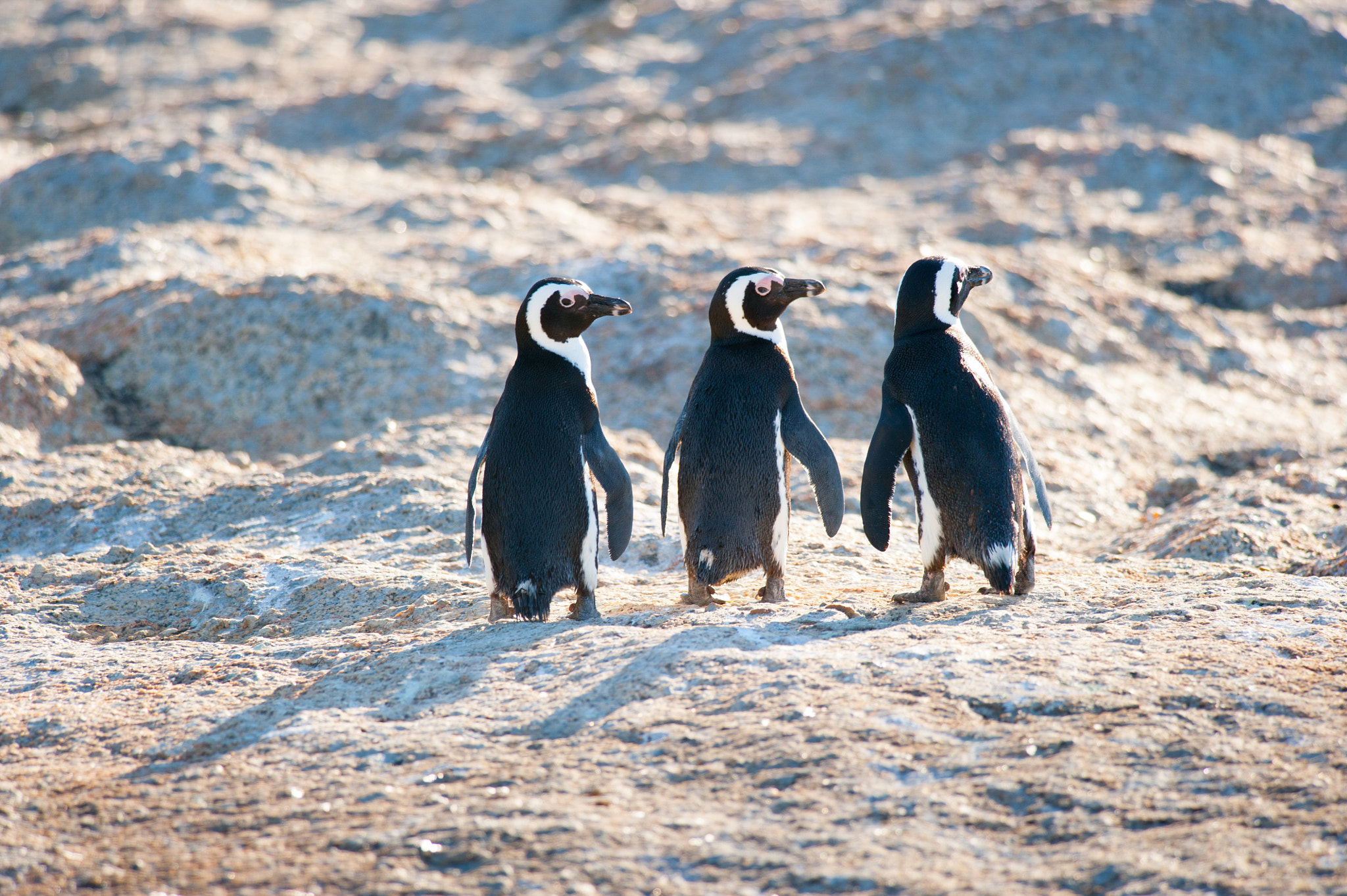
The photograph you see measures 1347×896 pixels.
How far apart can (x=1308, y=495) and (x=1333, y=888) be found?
3.48m

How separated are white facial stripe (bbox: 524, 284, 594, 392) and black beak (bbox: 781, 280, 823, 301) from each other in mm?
746

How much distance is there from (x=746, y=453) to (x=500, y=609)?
105 cm

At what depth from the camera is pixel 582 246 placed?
27.1 feet

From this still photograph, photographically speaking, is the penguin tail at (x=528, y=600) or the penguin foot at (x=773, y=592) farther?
the penguin foot at (x=773, y=592)

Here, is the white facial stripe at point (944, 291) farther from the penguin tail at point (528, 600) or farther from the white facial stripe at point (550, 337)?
the penguin tail at point (528, 600)

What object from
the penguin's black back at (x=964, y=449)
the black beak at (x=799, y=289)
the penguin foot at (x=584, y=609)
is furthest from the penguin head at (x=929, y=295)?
the penguin foot at (x=584, y=609)

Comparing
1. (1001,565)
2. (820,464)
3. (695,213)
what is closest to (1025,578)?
(1001,565)

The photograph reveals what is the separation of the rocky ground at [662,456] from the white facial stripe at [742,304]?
3.09ft

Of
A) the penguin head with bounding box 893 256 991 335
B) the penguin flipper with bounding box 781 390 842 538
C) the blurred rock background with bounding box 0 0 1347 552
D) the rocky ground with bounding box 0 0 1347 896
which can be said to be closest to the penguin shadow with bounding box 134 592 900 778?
the rocky ground with bounding box 0 0 1347 896

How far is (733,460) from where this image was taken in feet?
14.0

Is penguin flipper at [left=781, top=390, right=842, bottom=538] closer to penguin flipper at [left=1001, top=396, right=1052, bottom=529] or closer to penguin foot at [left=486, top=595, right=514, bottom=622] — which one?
penguin flipper at [left=1001, top=396, right=1052, bottom=529]

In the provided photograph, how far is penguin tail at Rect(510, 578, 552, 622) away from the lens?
4.01 metres

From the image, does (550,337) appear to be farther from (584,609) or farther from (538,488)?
(584,609)

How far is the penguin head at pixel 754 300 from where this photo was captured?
437 cm
